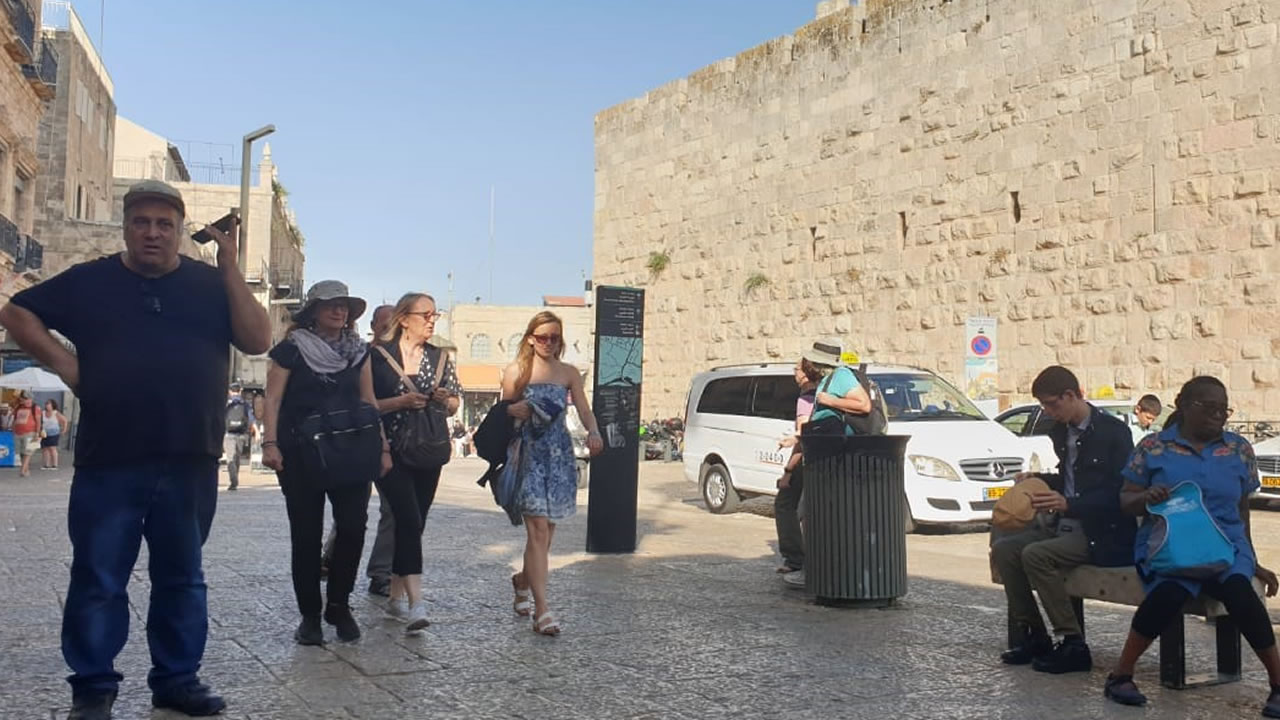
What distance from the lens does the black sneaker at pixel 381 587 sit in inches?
289

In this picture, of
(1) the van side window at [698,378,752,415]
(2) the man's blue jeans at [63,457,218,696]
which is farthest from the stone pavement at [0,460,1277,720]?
(1) the van side window at [698,378,752,415]

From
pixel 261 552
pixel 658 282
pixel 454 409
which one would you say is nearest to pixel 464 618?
pixel 454 409

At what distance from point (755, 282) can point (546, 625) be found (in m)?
18.4

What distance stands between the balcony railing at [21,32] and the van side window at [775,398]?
17116 millimetres

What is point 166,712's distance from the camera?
4555 mm

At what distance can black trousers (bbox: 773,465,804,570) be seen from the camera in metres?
8.49

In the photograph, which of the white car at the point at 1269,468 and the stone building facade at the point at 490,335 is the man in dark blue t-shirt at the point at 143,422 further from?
the stone building facade at the point at 490,335

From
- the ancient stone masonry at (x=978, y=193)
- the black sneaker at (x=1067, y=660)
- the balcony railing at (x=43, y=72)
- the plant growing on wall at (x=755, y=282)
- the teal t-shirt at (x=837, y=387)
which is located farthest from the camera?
the balcony railing at (x=43, y=72)

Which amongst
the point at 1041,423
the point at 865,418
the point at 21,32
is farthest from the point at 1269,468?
the point at 21,32

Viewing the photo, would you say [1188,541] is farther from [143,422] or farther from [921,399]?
[921,399]

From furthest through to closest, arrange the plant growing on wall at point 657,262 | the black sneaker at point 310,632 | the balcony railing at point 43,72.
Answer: the plant growing on wall at point 657,262, the balcony railing at point 43,72, the black sneaker at point 310,632

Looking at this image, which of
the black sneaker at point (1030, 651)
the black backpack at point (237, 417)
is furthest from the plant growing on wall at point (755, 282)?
the black sneaker at point (1030, 651)

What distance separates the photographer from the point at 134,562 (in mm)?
4461

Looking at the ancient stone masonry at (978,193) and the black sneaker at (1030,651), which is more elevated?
the ancient stone masonry at (978,193)
